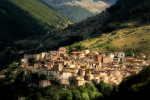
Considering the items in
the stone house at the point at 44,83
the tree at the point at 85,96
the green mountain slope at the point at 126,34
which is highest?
the green mountain slope at the point at 126,34

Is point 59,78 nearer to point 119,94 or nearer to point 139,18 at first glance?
point 119,94

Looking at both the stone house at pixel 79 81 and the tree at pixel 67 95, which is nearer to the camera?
the tree at pixel 67 95

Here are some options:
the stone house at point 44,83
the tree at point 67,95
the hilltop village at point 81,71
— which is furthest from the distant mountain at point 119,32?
the tree at point 67,95

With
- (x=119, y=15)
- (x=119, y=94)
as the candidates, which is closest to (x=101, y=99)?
(x=119, y=94)

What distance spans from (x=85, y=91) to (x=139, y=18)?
264ft

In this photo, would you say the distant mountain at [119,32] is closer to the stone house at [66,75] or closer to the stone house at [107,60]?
the stone house at [107,60]

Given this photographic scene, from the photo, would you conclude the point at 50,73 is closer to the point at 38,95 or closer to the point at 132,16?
the point at 38,95

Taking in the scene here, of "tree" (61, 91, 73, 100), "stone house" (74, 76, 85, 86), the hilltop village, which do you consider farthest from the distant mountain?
"tree" (61, 91, 73, 100)

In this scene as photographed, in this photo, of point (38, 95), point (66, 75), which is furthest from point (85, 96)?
point (38, 95)

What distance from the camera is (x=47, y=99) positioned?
5078cm

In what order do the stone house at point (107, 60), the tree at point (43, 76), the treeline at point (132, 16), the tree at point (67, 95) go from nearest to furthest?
the tree at point (67, 95) < the tree at point (43, 76) < the stone house at point (107, 60) < the treeline at point (132, 16)

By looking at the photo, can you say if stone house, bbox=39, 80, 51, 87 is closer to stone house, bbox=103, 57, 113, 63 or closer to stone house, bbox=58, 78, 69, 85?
Answer: stone house, bbox=58, 78, 69, 85

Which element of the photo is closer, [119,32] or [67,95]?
[67,95]

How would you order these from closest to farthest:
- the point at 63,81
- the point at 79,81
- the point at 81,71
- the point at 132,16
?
the point at 79,81 → the point at 63,81 → the point at 81,71 → the point at 132,16
